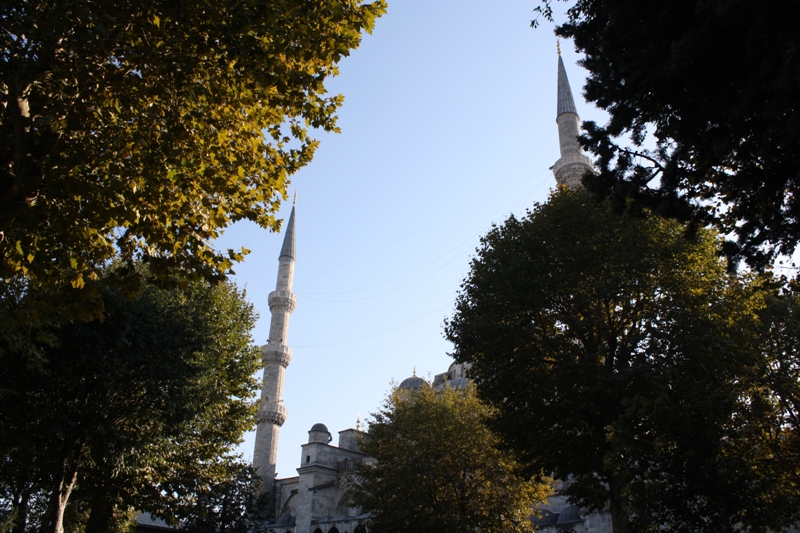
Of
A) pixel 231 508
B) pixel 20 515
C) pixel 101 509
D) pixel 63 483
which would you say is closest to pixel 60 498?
pixel 63 483

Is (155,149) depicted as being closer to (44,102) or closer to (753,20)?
(44,102)

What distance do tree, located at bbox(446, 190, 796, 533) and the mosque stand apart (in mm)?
18651

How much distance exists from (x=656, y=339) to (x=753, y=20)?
30.8ft

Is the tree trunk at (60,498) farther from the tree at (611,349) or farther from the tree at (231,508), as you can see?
the tree at (611,349)

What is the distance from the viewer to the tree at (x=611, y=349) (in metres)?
12.2

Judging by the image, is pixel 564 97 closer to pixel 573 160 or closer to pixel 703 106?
pixel 573 160

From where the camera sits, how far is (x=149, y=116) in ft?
24.9

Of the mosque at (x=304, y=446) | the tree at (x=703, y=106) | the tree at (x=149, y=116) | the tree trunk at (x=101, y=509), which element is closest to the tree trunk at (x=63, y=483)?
the tree trunk at (x=101, y=509)

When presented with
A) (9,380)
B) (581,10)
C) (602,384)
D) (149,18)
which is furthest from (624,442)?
(9,380)

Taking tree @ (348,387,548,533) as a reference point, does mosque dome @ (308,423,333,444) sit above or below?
above

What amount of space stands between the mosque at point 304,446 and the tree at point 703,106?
25.6m

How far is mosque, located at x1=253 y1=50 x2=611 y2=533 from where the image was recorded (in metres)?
36.4

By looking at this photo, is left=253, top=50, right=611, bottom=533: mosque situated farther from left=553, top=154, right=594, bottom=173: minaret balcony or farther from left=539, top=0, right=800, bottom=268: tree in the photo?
left=539, top=0, right=800, bottom=268: tree

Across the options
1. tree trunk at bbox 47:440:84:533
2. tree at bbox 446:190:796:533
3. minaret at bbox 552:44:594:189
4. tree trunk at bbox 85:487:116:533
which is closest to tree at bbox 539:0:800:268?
tree at bbox 446:190:796:533
